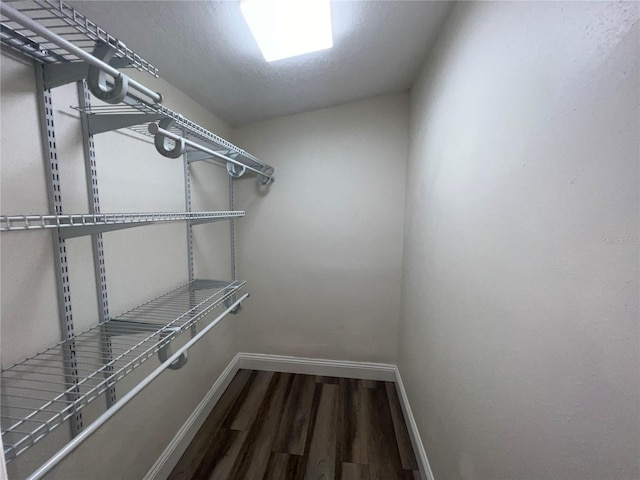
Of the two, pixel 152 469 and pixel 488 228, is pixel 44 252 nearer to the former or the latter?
pixel 152 469

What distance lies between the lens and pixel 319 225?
2.01 meters

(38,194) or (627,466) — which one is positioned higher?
(38,194)

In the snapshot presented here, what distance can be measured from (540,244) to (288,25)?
118cm

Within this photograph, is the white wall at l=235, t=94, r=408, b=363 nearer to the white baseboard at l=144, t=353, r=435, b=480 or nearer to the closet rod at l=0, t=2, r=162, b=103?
the white baseboard at l=144, t=353, r=435, b=480

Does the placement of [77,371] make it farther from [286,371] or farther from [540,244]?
[286,371]

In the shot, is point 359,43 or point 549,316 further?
point 359,43

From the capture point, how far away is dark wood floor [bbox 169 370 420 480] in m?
1.38

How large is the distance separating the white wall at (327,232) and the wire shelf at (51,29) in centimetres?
131

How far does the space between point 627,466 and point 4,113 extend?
5.00ft

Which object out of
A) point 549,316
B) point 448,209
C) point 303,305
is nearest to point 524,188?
point 549,316

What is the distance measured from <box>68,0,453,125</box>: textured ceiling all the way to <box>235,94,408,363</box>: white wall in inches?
9.3

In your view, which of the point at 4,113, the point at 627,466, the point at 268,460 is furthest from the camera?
the point at 268,460

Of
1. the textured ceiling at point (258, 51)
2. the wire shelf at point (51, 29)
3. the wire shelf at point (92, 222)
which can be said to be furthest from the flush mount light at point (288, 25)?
the wire shelf at point (92, 222)

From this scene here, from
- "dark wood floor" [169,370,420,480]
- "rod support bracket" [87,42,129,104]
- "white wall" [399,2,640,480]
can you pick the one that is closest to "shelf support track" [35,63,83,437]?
"rod support bracket" [87,42,129,104]
